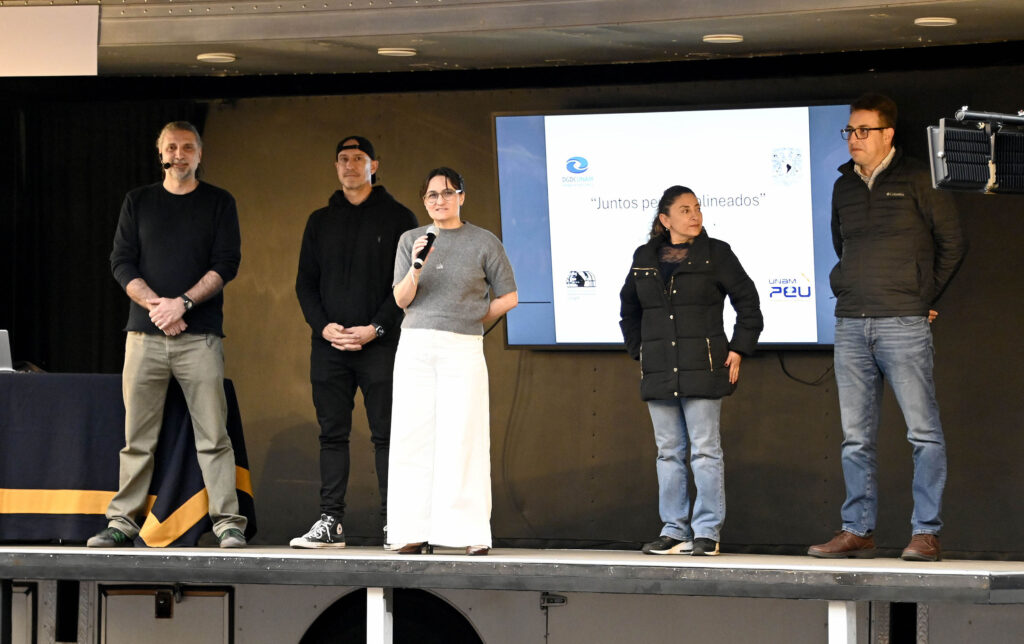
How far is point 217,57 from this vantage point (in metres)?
6.72

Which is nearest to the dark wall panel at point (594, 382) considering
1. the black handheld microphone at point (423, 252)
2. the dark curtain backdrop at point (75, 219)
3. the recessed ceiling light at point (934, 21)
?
the dark curtain backdrop at point (75, 219)

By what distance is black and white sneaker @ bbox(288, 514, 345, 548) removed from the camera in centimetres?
548

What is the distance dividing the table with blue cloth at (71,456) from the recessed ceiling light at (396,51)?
6.42ft

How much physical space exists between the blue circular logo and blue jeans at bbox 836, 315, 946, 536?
2385mm

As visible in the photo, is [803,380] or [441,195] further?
[803,380]

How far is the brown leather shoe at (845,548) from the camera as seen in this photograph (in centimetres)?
502

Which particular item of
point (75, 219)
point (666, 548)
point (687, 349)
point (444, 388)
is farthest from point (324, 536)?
point (75, 219)

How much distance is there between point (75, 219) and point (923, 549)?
5162 millimetres

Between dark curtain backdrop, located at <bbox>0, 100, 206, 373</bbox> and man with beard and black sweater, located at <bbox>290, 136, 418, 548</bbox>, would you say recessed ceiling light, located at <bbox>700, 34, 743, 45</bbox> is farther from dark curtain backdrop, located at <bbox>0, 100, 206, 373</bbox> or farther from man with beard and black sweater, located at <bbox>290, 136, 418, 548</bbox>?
dark curtain backdrop, located at <bbox>0, 100, 206, 373</bbox>

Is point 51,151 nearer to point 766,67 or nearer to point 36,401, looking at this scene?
point 36,401

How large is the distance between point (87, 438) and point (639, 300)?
2.35 meters

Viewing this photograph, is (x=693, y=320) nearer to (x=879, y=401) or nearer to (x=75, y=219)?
(x=879, y=401)

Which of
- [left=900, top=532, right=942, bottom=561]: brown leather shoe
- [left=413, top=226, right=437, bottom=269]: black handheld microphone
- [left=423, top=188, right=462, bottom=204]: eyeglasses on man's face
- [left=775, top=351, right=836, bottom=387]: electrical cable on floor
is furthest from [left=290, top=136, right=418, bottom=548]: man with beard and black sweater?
[left=775, top=351, right=836, bottom=387]: electrical cable on floor

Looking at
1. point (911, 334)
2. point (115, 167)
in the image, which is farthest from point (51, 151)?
point (911, 334)
